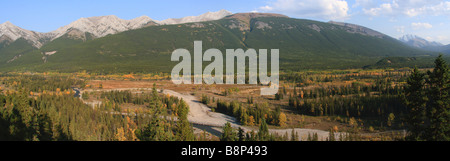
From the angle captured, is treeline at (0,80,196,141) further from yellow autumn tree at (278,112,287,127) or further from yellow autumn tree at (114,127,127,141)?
yellow autumn tree at (278,112,287,127)

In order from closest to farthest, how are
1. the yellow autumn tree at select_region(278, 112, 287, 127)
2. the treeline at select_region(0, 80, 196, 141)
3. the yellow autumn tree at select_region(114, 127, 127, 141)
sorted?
the treeline at select_region(0, 80, 196, 141), the yellow autumn tree at select_region(114, 127, 127, 141), the yellow autumn tree at select_region(278, 112, 287, 127)

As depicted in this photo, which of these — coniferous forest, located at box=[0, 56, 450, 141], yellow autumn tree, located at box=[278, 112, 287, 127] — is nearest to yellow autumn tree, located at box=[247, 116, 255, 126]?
coniferous forest, located at box=[0, 56, 450, 141]

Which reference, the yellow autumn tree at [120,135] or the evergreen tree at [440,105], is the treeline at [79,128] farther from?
the evergreen tree at [440,105]

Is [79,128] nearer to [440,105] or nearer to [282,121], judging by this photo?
[282,121]

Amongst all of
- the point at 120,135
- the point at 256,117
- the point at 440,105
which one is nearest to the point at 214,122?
the point at 256,117

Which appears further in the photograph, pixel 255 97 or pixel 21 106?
pixel 255 97

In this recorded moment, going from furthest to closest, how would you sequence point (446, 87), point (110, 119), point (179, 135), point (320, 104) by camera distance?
point (320, 104)
point (110, 119)
point (179, 135)
point (446, 87)

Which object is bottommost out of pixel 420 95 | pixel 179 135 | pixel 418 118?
pixel 179 135
